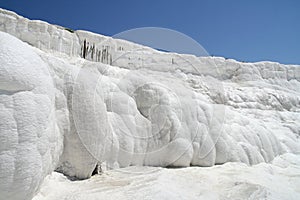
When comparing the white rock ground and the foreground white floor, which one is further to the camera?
the foreground white floor

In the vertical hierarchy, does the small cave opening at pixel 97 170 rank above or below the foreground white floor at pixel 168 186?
above

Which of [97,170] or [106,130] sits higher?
[106,130]

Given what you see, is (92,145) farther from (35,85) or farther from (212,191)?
(212,191)

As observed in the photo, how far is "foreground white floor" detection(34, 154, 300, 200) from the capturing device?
1.95 meters

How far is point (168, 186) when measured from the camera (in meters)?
2.21

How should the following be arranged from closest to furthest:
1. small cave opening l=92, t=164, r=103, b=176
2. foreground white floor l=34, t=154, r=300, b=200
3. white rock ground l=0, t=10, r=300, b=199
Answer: white rock ground l=0, t=10, r=300, b=199 < foreground white floor l=34, t=154, r=300, b=200 < small cave opening l=92, t=164, r=103, b=176

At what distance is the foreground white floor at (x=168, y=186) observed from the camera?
195 centimetres

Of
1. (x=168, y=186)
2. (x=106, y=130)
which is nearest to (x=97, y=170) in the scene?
(x=106, y=130)

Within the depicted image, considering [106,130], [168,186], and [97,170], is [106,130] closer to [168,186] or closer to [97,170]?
[97,170]

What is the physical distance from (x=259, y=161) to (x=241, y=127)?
2.08ft

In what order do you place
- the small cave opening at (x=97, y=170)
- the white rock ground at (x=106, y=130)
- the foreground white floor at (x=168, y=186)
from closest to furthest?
1. the white rock ground at (x=106, y=130)
2. the foreground white floor at (x=168, y=186)
3. the small cave opening at (x=97, y=170)

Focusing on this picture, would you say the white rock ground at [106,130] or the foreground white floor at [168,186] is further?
the foreground white floor at [168,186]

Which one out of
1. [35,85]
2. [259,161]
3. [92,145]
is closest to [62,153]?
[92,145]

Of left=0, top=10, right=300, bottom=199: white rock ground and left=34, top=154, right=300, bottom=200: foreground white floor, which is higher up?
left=0, top=10, right=300, bottom=199: white rock ground
